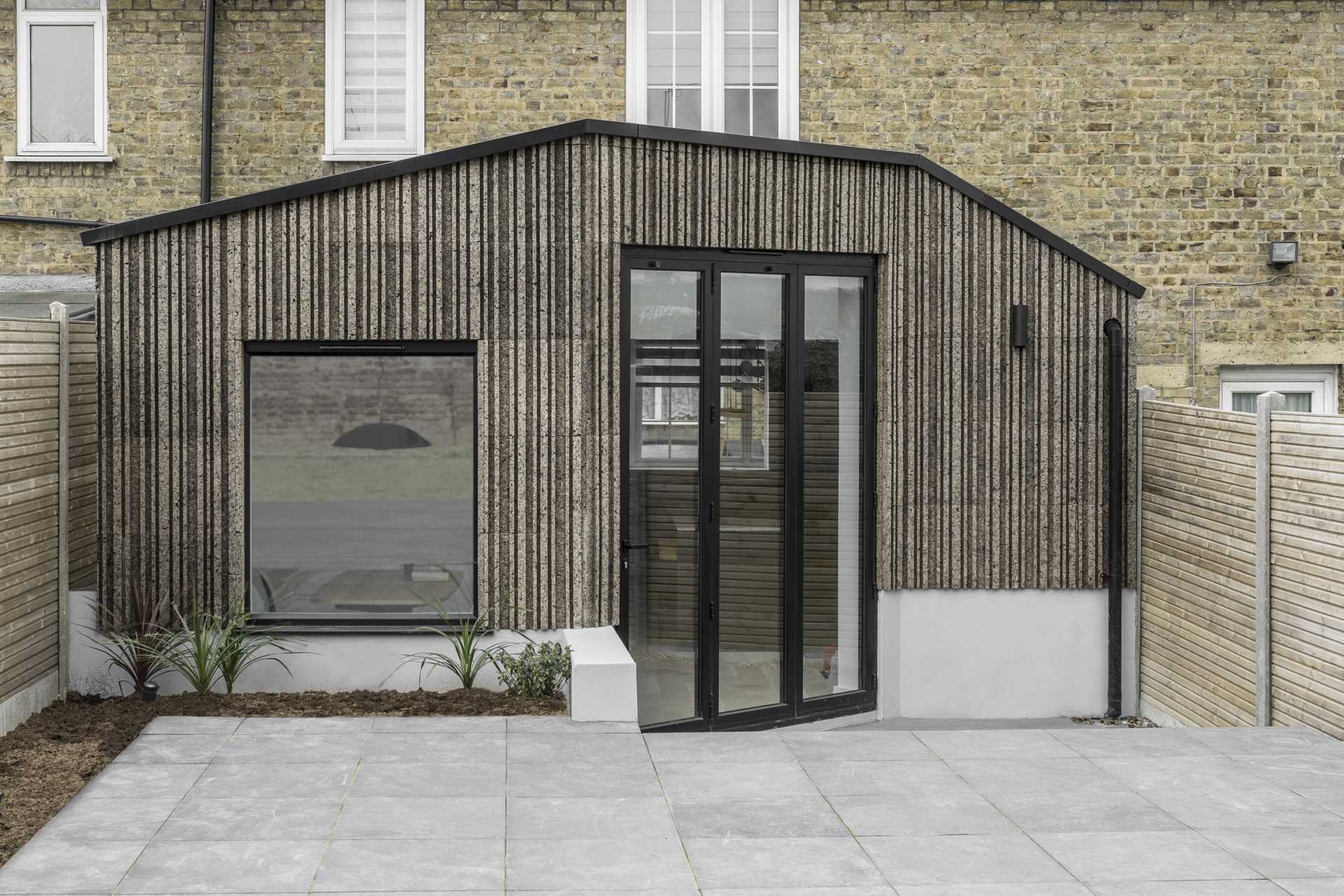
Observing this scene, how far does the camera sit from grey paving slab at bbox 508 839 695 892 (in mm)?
4730

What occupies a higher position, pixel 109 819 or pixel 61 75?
pixel 61 75

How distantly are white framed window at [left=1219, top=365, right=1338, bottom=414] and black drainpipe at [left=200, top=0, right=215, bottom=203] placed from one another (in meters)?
9.29

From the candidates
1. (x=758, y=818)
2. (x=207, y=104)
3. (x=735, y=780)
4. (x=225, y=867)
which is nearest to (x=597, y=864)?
(x=758, y=818)

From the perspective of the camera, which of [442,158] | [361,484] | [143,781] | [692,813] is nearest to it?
[692,813]

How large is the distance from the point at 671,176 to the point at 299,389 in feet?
→ 8.42

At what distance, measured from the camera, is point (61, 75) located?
11.8 meters

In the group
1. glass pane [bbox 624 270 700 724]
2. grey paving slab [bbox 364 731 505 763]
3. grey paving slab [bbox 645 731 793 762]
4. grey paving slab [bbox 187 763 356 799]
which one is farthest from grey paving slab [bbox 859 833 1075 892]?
glass pane [bbox 624 270 700 724]

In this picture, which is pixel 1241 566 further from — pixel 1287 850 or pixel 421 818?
pixel 421 818

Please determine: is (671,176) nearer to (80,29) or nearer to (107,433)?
(107,433)

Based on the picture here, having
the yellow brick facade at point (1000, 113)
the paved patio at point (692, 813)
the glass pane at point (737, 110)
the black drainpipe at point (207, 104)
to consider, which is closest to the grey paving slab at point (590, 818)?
the paved patio at point (692, 813)

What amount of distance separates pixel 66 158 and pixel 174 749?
23.4ft

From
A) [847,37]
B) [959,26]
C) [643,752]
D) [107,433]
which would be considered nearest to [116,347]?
[107,433]

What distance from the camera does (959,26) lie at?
11867mm

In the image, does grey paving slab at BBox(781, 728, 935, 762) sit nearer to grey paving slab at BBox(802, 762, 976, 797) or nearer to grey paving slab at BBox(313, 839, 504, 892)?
grey paving slab at BBox(802, 762, 976, 797)
